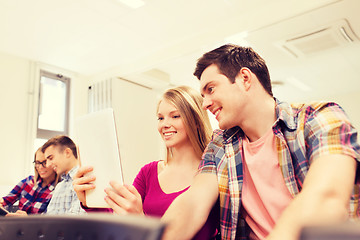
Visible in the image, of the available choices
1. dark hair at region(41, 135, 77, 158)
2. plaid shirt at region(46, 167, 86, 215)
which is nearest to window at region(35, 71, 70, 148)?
dark hair at region(41, 135, 77, 158)

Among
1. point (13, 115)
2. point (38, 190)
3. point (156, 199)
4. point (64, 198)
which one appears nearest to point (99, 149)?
point (156, 199)

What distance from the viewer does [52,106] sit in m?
4.55

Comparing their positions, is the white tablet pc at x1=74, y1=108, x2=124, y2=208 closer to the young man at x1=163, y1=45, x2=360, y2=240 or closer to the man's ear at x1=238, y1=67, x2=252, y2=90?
the young man at x1=163, y1=45, x2=360, y2=240

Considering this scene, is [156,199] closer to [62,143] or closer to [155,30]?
[62,143]

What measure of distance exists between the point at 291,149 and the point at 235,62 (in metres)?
0.43

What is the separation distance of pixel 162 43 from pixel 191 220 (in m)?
3.24

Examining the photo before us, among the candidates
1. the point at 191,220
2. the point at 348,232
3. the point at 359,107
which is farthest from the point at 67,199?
the point at 359,107

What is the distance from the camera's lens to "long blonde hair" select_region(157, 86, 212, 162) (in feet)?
4.77

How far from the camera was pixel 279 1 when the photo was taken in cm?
312

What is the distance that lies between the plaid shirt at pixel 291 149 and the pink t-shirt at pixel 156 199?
12 cm

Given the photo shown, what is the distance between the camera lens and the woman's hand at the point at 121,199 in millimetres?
911

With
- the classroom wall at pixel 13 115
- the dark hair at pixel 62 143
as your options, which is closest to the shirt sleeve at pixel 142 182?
the dark hair at pixel 62 143

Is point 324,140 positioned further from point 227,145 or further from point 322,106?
point 227,145

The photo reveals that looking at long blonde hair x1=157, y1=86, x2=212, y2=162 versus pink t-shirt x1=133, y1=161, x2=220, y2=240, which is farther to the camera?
long blonde hair x1=157, y1=86, x2=212, y2=162
